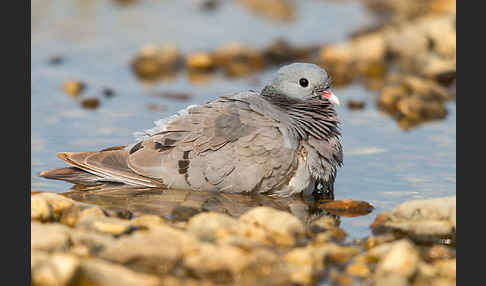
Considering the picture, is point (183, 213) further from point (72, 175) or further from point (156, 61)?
point (156, 61)

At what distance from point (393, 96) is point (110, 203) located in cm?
453

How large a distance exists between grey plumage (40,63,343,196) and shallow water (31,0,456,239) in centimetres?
43

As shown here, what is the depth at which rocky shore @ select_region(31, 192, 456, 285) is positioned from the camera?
4.36 metres

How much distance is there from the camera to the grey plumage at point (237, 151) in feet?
19.8

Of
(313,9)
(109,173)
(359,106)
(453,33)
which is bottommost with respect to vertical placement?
(109,173)

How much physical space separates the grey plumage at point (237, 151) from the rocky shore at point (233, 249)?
62 cm

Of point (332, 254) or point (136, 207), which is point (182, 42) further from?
point (332, 254)

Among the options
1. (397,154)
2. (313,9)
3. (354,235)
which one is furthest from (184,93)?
(313,9)

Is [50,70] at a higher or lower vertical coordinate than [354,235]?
higher

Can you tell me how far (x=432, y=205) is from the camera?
217 inches

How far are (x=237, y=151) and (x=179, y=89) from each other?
13.1 feet

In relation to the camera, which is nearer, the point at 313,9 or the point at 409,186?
the point at 409,186

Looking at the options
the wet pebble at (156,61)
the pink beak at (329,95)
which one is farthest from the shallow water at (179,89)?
the pink beak at (329,95)

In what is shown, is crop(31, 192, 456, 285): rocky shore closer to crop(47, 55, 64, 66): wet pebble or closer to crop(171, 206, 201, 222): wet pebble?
crop(171, 206, 201, 222): wet pebble
